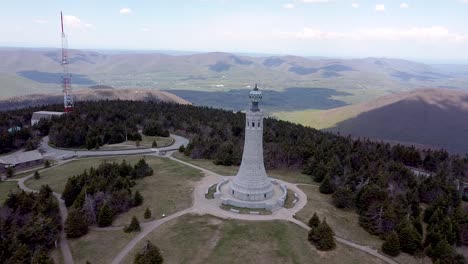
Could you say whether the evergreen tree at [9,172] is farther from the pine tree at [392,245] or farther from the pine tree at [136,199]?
the pine tree at [392,245]

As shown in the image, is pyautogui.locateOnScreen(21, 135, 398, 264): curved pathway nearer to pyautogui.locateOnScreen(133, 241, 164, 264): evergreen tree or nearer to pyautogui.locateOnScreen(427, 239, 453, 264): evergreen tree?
pyautogui.locateOnScreen(133, 241, 164, 264): evergreen tree

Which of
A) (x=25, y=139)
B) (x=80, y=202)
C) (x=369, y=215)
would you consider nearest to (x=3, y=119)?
(x=25, y=139)

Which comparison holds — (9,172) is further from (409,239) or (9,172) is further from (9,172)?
(409,239)

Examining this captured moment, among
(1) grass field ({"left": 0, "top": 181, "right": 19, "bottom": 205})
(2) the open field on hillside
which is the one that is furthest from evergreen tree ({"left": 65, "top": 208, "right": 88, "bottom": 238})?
(1) grass field ({"left": 0, "top": 181, "right": 19, "bottom": 205})

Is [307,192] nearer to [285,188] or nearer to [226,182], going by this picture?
[285,188]

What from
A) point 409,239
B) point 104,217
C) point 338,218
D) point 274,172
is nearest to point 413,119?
point 274,172

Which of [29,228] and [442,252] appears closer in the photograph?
[29,228]
